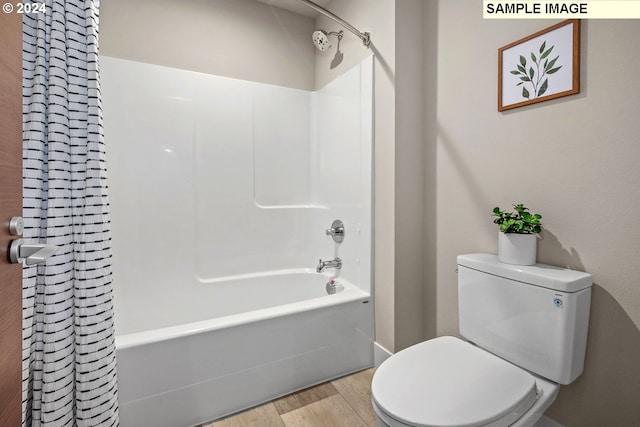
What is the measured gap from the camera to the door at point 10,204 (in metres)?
0.51

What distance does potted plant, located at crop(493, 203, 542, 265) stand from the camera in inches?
46.8

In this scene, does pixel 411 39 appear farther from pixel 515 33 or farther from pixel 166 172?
pixel 166 172

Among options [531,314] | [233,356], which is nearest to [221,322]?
[233,356]

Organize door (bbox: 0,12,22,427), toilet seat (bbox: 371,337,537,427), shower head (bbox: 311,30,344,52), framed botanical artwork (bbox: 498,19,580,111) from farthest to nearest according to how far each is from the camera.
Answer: shower head (bbox: 311,30,344,52) < framed botanical artwork (bbox: 498,19,580,111) < toilet seat (bbox: 371,337,537,427) < door (bbox: 0,12,22,427)

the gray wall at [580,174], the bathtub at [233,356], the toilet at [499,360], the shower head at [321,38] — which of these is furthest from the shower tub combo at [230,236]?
the toilet at [499,360]

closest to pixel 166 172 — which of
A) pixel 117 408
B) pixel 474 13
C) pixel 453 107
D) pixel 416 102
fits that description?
pixel 117 408

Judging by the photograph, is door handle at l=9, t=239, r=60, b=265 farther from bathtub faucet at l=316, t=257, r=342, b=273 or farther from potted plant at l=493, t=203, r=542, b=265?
bathtub faucet at l=316, t=257, r=342, b=273

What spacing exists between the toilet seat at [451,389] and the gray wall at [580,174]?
0.35m

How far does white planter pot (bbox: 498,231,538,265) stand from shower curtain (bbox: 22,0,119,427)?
1607mm

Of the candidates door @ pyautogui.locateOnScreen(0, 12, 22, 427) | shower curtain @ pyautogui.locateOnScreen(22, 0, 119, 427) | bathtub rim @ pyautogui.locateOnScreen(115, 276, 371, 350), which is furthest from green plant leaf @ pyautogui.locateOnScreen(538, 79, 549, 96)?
shower curtain @ pyautogui.locateOnScreen(22, 0, 119, 427)

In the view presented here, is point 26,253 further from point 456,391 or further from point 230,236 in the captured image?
A: point 230,236

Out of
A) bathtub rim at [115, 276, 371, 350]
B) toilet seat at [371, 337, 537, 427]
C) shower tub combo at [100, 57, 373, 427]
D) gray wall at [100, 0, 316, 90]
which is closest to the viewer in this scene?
toilet seat at [371, 337, 537, 427]

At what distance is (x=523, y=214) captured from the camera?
1.22 metres

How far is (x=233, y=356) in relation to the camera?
147 centimetres
